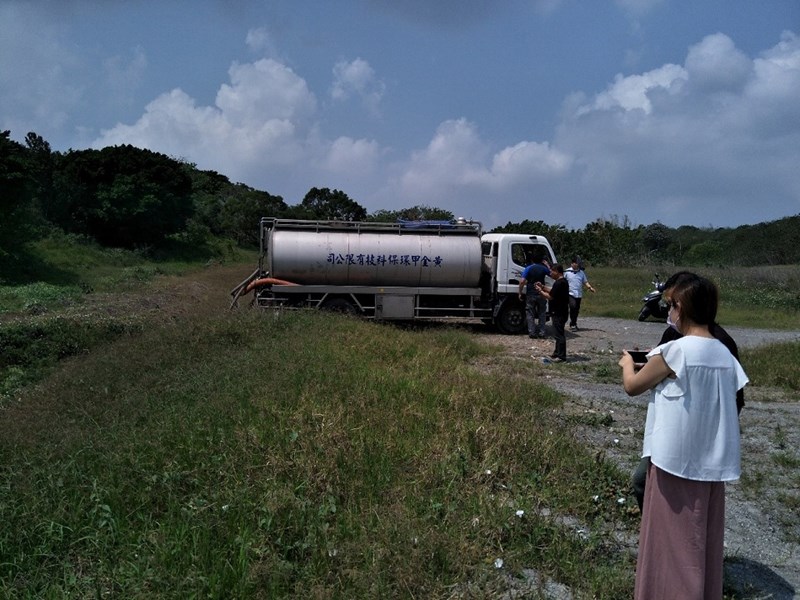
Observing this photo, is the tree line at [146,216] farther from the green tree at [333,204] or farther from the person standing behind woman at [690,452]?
the person standing behind woman at [690,452]

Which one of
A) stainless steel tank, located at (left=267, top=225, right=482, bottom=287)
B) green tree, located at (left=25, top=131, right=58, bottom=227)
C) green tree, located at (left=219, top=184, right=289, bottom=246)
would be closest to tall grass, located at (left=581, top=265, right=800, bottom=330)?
stainless steel tank, located at (left=267, top=225, right=482, bottom=287)

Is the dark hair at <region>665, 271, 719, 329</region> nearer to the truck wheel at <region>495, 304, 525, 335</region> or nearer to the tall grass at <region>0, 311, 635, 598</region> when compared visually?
the tall grass at <region>0, 311, 635, 598</region>

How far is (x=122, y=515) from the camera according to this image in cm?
459

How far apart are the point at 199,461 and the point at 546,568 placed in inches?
104

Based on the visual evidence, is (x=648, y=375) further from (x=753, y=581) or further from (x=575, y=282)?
(x=575, y=282)

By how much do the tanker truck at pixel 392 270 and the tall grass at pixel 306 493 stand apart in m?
8.04

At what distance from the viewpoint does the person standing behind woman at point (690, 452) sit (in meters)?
3.64

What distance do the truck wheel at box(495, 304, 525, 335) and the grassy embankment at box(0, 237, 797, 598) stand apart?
8187 mm

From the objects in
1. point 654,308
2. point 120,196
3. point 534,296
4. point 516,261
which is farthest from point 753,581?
point 120,196

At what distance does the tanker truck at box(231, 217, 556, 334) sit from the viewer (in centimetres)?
1614

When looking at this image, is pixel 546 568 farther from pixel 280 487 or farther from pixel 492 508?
pixel 280 487

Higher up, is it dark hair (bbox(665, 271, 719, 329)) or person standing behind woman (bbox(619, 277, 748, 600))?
dark hair (bbox(665, 271, 719, 329))

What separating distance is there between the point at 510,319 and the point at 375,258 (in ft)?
11.9

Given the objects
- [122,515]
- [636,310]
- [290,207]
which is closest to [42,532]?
[122,515]
